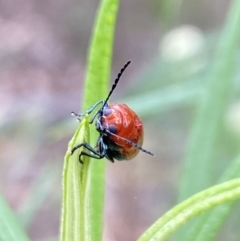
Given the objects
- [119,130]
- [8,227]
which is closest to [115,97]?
[119,130]

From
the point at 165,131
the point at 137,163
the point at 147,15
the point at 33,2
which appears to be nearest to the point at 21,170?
the point at 137,163

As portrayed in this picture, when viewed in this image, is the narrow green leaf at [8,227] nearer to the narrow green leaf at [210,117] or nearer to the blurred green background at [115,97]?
the narrow green leaf at [210,117]

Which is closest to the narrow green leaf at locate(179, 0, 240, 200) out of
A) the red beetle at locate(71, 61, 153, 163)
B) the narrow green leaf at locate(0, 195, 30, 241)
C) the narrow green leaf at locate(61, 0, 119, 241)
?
the red beetle at locate(71, 61, 153, 163)

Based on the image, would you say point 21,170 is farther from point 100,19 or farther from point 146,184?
point 100,19

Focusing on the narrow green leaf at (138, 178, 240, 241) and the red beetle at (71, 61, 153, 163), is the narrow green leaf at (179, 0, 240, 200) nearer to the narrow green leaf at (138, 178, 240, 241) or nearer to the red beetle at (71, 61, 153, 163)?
the red beetle at (71, 61, 153, 163)

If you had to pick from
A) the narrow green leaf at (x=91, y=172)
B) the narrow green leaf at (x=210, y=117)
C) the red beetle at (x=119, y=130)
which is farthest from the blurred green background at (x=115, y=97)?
the narrow green leaf at (x=91, y=172)

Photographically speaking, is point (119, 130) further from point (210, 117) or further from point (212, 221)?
point (212, 221)
